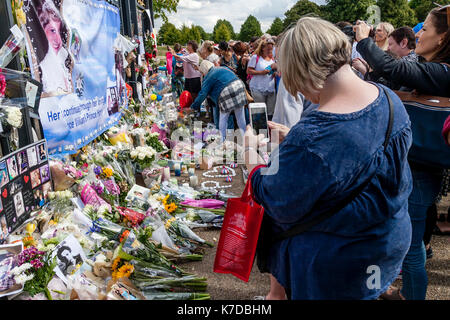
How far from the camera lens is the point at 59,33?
337 cm

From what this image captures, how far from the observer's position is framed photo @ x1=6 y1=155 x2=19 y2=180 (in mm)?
2385

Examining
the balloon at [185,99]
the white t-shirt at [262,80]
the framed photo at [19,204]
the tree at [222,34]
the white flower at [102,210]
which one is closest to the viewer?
the framed photo at [19,204]

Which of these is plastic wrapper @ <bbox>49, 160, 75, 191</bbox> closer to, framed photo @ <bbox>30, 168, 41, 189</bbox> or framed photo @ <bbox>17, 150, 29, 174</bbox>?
framed photo @ <bbox>30, 168, 41, 189</bbox>

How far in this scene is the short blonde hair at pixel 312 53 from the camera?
1263mm

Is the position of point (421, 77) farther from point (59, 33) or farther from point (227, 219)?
point (59, 33)

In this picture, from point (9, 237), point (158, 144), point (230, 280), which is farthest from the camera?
point (158, 144)

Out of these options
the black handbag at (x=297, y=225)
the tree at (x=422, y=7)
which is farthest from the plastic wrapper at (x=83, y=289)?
the tree at (x=422, y=7)

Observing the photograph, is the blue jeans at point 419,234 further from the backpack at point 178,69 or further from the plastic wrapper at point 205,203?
the backpack at point 178,69

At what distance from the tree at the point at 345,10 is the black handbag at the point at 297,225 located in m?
39.2

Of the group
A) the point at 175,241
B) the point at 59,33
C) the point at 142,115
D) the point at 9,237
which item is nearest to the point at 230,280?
A: the point at 175,241

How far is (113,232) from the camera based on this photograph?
295 centimetres

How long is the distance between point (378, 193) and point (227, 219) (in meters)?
0.64

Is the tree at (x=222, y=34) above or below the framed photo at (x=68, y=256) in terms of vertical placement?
above
